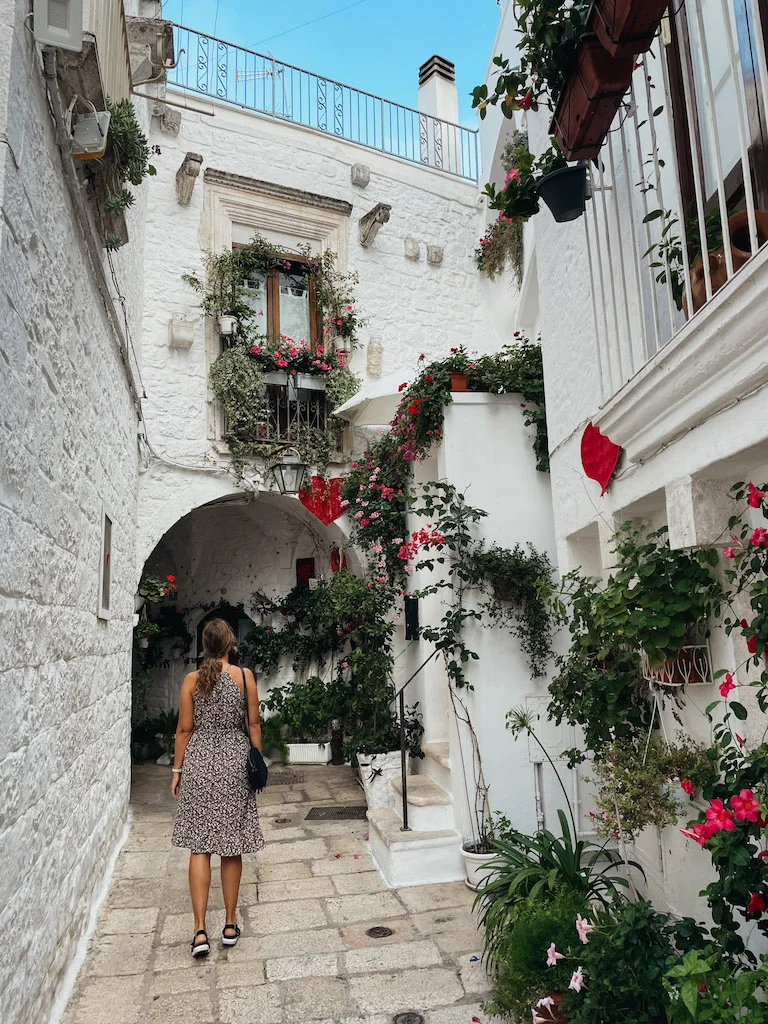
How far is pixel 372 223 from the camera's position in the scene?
8.79 meters

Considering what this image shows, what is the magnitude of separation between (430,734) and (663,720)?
3.67 meters

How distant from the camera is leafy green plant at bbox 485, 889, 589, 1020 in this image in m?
2.86

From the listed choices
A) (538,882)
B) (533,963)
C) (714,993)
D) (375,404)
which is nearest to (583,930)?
(533,963)

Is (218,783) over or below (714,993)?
over

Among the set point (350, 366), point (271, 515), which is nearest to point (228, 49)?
point (350, 366)

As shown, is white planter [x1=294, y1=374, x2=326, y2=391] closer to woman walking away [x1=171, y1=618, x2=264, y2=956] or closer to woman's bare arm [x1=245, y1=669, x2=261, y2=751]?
woman walking away [x1=171, y1=618, x2=264, y2=956]

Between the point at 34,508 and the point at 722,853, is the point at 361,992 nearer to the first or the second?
the point at 722,853

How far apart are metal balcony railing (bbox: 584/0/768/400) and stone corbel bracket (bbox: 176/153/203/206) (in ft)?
17.0

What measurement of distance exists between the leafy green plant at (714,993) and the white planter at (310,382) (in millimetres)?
6835

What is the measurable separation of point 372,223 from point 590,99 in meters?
6.64

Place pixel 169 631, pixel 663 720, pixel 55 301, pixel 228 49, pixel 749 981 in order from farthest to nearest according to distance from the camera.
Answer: pixel 169 631 → pixel 228 49 → pixel 663 720 → pixel 55 301 → pixel 749 981

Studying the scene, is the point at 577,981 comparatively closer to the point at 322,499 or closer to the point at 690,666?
the point at 690,666

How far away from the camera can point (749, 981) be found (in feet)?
6.15

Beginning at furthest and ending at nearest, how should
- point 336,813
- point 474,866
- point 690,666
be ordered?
point 336,813 < point 474,866 < point 690,666
